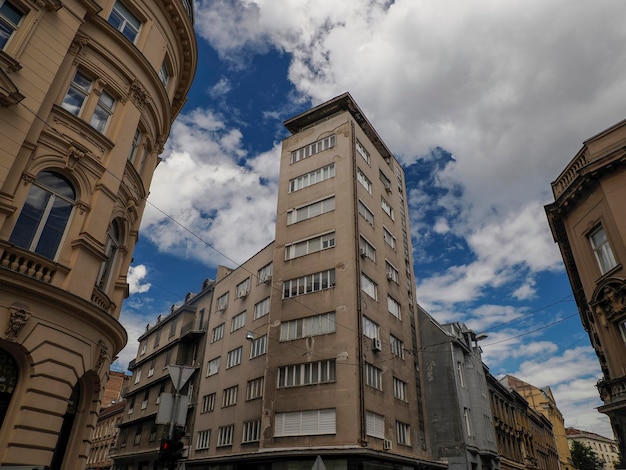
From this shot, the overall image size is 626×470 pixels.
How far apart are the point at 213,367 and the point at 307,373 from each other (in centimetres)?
1335

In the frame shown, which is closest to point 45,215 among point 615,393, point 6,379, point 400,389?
point 6,379

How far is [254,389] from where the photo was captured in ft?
96.8

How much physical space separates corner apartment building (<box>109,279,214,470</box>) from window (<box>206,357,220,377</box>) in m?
1.47

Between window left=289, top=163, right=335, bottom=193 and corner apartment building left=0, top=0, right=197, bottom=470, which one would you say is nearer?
corner apartment building left=0, top=0, right=197, bottom=470

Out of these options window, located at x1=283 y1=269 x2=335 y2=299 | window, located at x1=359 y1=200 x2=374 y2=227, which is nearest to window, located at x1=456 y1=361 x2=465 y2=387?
window, located at x1=359 y1=200 x2=374 y2=227

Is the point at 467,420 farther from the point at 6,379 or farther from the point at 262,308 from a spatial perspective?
the point at 6,379

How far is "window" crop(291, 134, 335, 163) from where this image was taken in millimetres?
33812

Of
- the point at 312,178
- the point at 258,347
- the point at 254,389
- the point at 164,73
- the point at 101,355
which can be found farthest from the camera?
the point at 312,178

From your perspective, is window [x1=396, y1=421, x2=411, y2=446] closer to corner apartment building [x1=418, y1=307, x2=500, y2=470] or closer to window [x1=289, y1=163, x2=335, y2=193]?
corner apartment building [x1=418, y1=307, x2=500, y2=470]

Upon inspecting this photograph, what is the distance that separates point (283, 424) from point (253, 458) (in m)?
2.78

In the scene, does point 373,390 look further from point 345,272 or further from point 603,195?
point 603,195

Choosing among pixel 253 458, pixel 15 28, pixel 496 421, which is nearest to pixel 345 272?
pixel 253 458

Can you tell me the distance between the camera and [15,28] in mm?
11227

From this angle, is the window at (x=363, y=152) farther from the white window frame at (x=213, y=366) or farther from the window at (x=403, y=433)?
the white window frame at (x=213, y=366)
